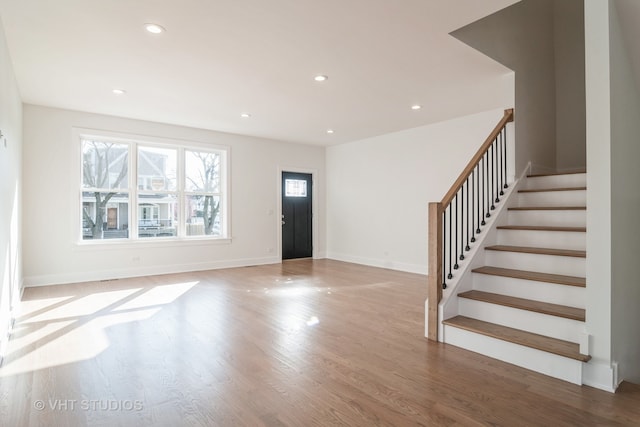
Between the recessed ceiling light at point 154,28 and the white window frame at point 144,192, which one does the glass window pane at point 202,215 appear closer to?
the white window frame at point 144,192

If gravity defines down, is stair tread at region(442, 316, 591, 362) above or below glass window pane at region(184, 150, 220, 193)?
below

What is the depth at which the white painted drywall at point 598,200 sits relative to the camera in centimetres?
216

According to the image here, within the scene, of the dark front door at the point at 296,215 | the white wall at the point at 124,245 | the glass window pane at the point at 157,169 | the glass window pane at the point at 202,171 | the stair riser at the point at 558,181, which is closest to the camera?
the stair riser at the point at 558,181

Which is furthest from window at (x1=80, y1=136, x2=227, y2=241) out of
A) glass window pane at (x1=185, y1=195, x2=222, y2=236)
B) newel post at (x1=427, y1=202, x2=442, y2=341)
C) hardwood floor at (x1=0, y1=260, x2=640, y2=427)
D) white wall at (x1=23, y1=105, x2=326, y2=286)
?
newel post at (x1=427, y1=202, x2=442, y2=341)

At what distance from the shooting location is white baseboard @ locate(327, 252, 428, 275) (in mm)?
6160

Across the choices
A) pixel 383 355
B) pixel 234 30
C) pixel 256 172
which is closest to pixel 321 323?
pixel 383 355

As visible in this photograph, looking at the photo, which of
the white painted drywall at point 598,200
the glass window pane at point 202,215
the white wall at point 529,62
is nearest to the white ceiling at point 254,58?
the white wall at point 529,62

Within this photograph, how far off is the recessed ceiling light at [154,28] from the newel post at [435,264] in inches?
106

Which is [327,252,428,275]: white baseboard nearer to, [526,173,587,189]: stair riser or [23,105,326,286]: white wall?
[23,105,326,286]: white wall

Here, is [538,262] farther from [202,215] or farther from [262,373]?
[202,215]

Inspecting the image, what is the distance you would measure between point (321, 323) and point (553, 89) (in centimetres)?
453

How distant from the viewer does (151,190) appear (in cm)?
604

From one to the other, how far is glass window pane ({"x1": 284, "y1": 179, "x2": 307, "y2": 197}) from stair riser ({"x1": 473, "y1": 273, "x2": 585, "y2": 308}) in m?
5.23

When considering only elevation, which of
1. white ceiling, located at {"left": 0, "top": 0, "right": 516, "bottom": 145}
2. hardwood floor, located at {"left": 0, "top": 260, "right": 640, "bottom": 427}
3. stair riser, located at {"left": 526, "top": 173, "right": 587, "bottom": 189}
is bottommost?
hardwood floor, located at {"left": 0, "top": 260, "right": 640, "bottom": 427}
